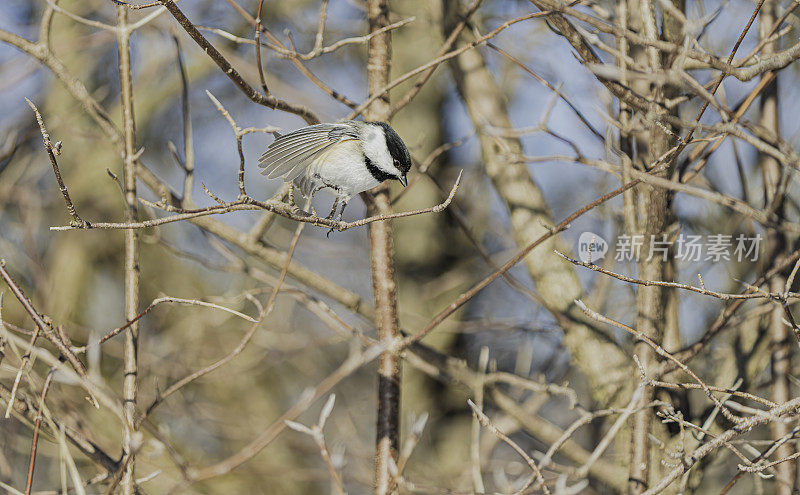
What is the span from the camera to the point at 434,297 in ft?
12.6

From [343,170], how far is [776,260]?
1.50m

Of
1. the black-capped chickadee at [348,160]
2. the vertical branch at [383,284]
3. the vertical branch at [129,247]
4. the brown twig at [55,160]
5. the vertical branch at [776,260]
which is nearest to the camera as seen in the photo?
the brown twig at [55,160]

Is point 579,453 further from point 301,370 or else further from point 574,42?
point 301,370

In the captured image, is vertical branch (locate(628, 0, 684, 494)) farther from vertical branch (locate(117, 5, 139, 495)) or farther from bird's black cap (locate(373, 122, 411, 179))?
vertical branch (locate(117, 5, 139, 495))

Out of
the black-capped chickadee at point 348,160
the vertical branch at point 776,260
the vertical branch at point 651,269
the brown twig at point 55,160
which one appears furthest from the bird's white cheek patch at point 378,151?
the vertical branch at point 776,260

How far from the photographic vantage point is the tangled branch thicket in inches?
51.8

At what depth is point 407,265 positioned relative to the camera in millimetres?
3975

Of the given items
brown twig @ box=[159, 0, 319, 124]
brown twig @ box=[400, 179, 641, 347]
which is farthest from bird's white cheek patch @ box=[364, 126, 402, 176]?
brown twig @ box=[400, 179, 641, 347]

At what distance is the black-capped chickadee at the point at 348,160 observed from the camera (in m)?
1.28

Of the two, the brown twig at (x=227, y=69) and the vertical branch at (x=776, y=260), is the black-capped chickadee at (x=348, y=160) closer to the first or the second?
the brown twig at (x=227, y=69)

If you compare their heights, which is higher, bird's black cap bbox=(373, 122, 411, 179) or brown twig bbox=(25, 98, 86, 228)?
bird's black cap bbox=(373, 122, 411, 179)

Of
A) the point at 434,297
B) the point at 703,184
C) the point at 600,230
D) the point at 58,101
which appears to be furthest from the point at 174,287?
the point at 703,184

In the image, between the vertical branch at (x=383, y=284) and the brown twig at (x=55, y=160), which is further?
the vertical branch at (x=383, y=284)

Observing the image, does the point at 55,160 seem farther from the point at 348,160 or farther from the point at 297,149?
the point at 348,160
